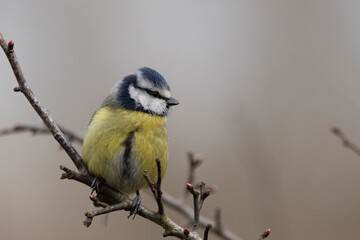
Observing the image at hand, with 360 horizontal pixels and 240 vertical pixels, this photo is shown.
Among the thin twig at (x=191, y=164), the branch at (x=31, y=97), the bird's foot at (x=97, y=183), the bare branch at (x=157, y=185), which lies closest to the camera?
the bare branch at (x=157, y=185)

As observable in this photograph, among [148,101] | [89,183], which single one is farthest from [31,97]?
[148,101]

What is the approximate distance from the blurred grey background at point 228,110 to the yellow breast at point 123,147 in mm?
A: 979

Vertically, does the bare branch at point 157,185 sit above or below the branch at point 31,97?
below

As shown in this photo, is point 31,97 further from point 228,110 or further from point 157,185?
point 228,110

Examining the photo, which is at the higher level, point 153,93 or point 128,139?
point 153,93

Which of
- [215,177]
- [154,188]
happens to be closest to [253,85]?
[215,177]

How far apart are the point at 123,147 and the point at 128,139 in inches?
2.1

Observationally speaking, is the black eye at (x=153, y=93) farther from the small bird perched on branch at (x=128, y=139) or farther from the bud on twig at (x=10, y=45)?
the bud on twig at (x=10, y=45)

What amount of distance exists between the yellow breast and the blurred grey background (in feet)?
3.21

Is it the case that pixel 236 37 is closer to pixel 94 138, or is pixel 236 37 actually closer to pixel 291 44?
pixel 291 44

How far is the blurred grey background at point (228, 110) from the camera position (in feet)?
16.3

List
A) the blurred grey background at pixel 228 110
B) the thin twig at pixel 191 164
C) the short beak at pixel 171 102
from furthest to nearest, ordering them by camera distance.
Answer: the blurred grey background at pixel 228 110, the short beak at pixel 171 102, the thin twig at pixel 191 164

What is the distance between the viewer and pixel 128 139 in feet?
9.25

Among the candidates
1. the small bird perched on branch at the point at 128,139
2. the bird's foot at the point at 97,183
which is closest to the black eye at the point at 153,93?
the small bird perched on branch at the point at 128,139
